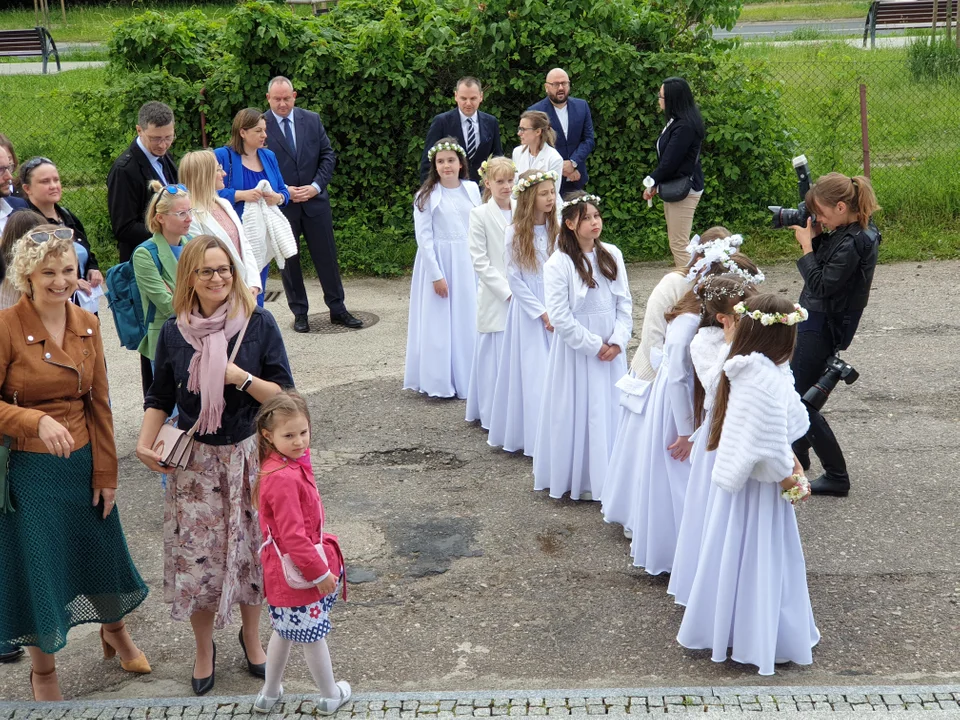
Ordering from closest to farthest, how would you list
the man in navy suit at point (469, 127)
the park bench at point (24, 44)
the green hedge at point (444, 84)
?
1. the man in navy suit at point (469, 127)
2. the green hedge at point (444, 84)
3. the park bench at point (24, 44)

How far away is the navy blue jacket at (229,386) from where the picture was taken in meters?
4.66

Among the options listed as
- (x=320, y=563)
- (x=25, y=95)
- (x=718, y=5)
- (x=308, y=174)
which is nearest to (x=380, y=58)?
(x=308, y=174)

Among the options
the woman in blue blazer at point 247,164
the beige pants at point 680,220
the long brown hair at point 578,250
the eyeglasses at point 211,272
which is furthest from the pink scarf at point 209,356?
the beige pants at point 680,220

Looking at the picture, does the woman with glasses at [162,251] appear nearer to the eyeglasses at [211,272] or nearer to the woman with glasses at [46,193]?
the woman with glasses at [46,193]

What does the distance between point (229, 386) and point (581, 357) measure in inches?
97.8

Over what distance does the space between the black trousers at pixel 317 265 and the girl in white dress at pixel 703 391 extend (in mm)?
5371

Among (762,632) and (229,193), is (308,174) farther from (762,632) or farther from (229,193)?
(762,632)

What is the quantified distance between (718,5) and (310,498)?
909 centimetres

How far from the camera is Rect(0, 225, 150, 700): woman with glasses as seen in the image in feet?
14.8

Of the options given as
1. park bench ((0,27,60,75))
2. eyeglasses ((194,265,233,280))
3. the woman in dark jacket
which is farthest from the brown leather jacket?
park bench ((0,27,60,75))

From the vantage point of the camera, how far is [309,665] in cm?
445

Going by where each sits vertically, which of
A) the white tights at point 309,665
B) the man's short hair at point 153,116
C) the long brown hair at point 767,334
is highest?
the man's short hair at point 153,116

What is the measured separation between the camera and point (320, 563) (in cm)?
428

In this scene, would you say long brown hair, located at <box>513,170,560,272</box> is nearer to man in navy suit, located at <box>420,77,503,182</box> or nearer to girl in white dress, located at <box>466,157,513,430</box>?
girl in white dress, located at <box>466,157,513,430</box>
